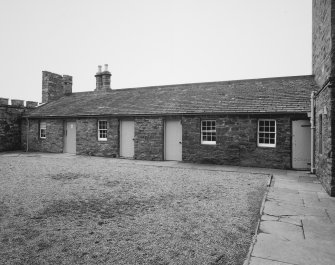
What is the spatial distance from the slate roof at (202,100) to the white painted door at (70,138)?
38.8 inches

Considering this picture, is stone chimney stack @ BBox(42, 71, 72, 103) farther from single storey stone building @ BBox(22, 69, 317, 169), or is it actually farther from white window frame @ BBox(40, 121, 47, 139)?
white window frame @ BBox(40, 121, 47, 139)

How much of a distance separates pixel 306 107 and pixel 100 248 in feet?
39.0

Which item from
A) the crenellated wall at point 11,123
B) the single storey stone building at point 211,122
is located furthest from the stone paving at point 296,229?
the crenellated wall at point 11,123

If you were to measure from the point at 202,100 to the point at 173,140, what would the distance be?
10.6ft

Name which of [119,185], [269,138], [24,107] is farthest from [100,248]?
[24,107]

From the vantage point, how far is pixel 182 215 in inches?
231

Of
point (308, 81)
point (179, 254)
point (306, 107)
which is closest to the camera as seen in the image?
point (179, 254)

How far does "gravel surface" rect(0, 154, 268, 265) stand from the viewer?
4.02m

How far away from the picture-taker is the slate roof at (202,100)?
13500 millimetres

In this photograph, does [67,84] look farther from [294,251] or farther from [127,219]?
[294,251]

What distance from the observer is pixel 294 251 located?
158 inches

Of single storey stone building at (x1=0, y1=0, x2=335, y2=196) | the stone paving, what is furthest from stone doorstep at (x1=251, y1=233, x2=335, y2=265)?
single storey stone building at (x1=0, y1=0, x2=335, y2=196)

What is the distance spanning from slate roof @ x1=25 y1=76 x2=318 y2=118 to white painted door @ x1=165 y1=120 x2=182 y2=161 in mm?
912

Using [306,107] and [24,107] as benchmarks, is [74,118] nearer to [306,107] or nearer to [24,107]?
[24,107]
